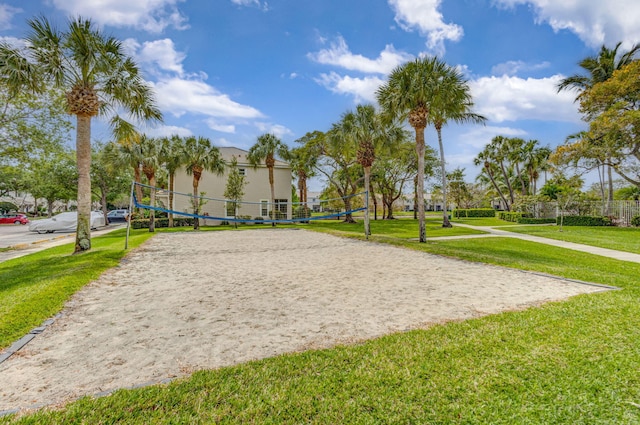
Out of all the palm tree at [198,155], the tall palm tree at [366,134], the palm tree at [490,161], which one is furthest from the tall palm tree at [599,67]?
the palm tree at [198,155]

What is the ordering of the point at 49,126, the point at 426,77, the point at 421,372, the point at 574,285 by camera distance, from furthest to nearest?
1. the point at 49,126
2. the point at 426,77
3. the point at 574,285
4. the point at 421,372

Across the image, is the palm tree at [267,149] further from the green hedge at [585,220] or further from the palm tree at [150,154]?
the green hedge at [585,220]

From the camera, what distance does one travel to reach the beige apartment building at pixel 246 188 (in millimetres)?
26844

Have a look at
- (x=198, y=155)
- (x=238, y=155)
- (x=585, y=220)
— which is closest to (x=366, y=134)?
(x=198, y=155)

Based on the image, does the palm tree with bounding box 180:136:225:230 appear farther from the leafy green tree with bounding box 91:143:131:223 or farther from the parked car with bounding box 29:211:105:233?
the parked car with bounding box 29:211:105:233

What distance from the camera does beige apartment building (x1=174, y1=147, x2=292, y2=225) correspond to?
26844 mm

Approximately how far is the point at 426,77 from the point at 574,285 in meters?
8.97

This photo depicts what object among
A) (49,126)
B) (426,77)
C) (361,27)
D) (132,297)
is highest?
(361,27)

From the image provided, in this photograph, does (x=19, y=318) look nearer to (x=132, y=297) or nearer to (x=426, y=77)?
(x=132, y=297)

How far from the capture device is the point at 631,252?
9625 mm

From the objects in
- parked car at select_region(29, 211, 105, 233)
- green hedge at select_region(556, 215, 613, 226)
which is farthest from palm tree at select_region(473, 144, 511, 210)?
parked car at select_region(29, 211, 105, 233)

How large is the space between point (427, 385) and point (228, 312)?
291cm

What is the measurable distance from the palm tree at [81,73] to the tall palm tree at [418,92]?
908cm

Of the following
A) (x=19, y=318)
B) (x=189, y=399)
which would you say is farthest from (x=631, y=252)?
(x=19, y=318)
